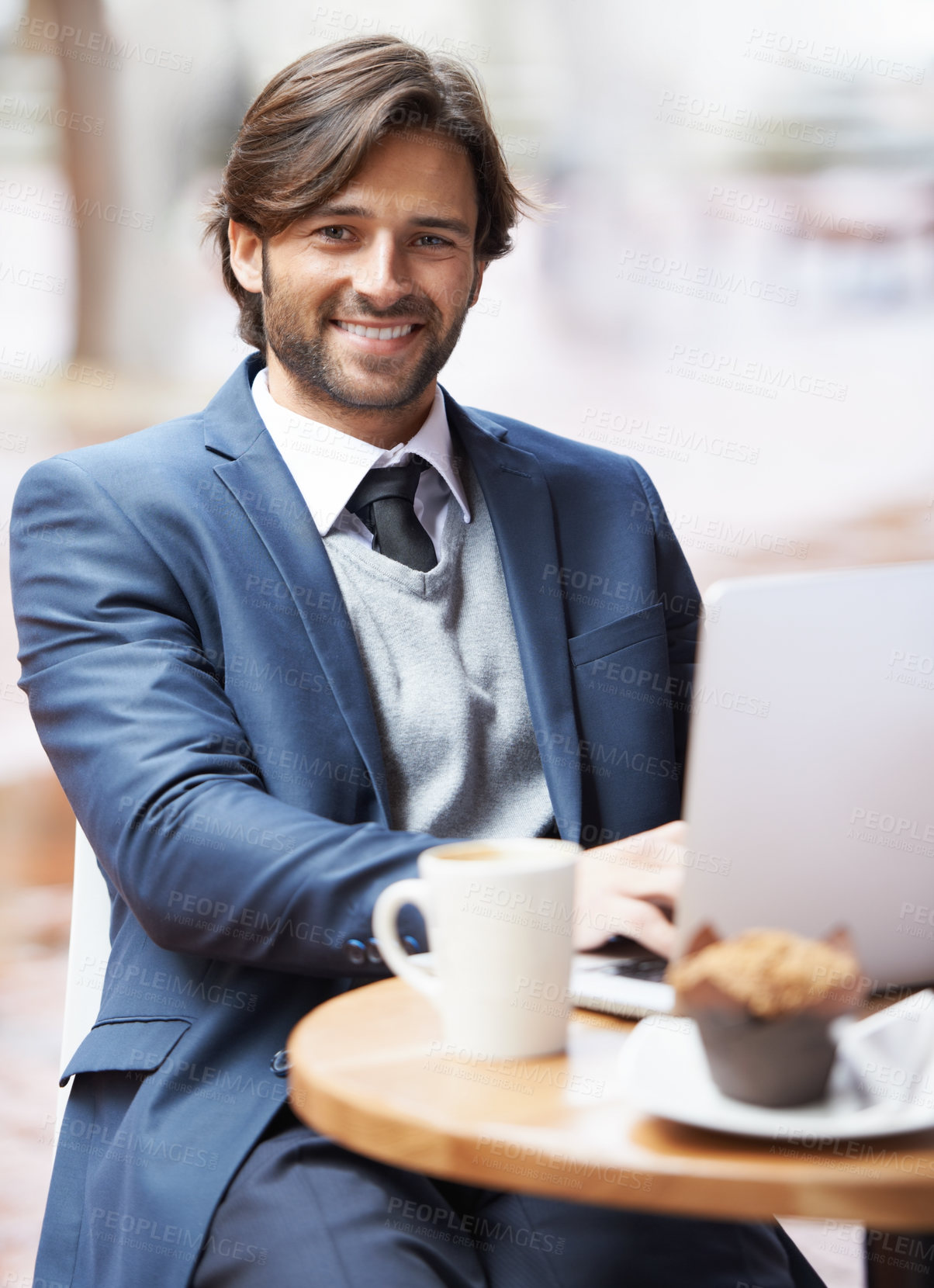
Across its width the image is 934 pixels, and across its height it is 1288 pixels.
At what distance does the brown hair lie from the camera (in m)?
1.51

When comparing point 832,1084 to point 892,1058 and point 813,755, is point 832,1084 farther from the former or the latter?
point 813,755

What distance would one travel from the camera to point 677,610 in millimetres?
1638

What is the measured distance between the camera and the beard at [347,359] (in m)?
1.56

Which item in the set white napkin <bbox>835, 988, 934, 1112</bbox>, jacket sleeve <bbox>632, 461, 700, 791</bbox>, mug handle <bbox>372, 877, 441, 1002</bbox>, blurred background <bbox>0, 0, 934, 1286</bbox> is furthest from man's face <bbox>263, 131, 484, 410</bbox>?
blurred background <bbox>0, 0, 934, 1286</bbox>

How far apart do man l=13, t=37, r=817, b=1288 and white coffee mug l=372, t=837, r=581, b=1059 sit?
0.50ft

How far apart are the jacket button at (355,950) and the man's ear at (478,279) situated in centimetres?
96

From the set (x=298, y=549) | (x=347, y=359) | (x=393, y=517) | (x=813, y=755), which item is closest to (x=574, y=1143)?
(x=813, y=755)

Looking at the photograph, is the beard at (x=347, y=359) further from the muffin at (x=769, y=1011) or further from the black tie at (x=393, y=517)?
the muffin at (x=769, y=1011)

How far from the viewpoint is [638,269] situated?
620 centimetres

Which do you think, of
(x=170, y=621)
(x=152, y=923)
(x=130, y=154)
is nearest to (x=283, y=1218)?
(x=152, y=923)

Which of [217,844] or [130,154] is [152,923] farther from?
[130,154]

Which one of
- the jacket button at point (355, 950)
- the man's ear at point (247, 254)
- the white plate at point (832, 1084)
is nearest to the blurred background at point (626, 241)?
the man's ear at point (247, 254)

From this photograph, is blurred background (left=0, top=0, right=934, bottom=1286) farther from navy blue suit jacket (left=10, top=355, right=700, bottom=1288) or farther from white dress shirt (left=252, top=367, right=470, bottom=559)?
navy blue suit jacket (left=10, top=355, right=700, bottom=1288)

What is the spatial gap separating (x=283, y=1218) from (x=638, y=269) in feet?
18.6
